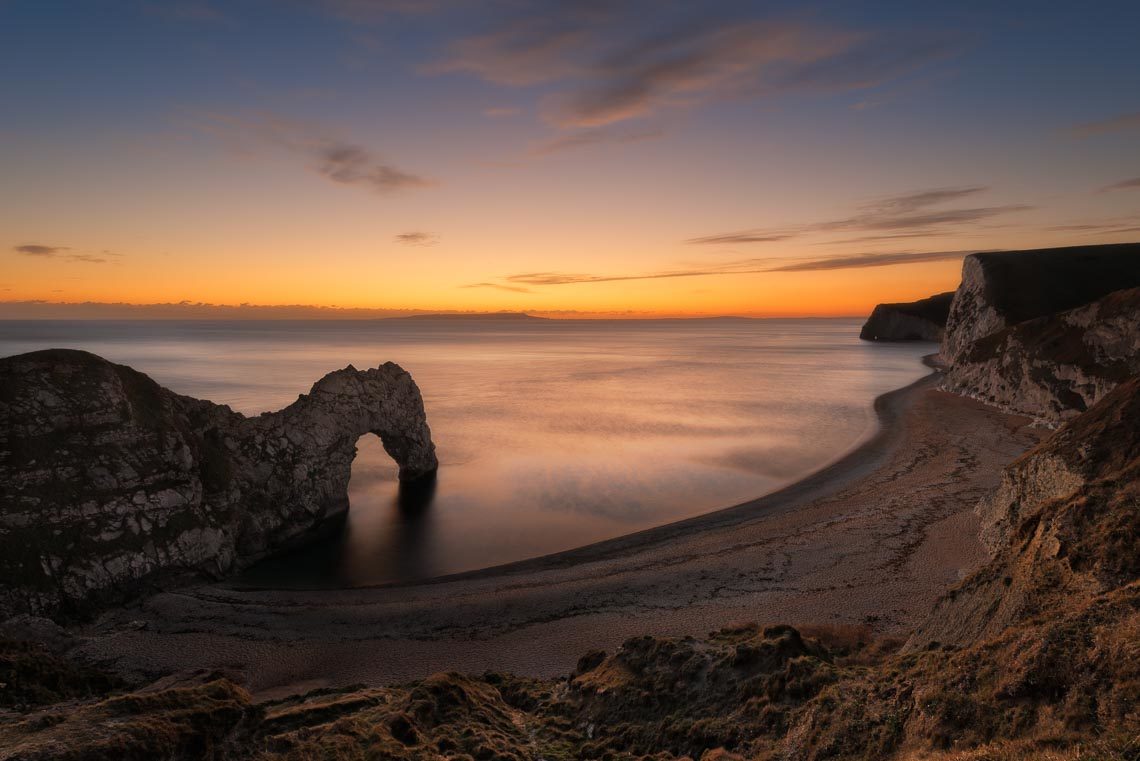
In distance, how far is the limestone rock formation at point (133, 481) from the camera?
63.9ft

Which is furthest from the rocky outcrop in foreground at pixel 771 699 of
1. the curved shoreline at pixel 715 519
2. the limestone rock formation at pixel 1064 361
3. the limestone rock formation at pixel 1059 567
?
the limestone rock formation at pixel 1064 361

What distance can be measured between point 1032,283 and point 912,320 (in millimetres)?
96455

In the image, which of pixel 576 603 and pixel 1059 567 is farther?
pixel 576 603

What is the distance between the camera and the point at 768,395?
76625 mm

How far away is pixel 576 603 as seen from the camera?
2052cm

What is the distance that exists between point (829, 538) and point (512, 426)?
1393 inches

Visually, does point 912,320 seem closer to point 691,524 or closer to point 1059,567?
point 691,524

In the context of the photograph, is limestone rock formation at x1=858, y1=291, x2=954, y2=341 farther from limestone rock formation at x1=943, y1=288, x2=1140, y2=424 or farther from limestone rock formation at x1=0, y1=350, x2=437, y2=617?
limestone rock formation at x1=0, y1=350, x2=437, y2=617

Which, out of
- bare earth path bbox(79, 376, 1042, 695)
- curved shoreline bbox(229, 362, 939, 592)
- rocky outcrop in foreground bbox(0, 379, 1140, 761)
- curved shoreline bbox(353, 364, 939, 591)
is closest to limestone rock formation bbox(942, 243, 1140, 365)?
curved shoreline bbox(353, 364, 939, 591)

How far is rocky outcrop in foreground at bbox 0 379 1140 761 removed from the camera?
291 inches

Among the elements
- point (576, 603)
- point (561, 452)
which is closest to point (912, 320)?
point (561, 452)

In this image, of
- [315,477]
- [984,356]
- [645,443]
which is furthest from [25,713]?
[984,356]

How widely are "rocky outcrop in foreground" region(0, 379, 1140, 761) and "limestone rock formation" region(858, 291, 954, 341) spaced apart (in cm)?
16346

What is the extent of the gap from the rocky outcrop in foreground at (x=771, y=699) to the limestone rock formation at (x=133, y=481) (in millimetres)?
7022
